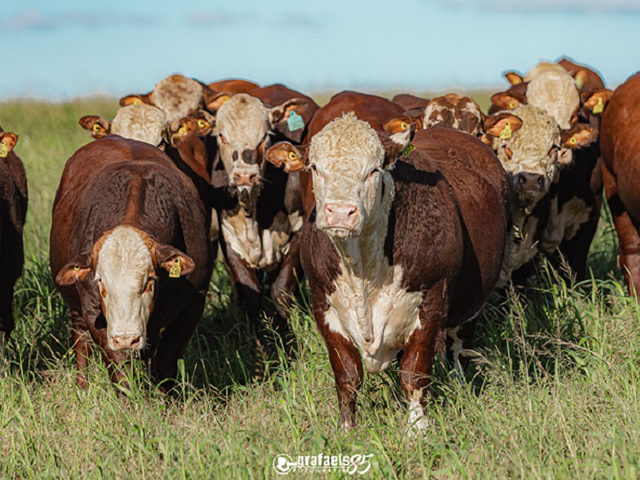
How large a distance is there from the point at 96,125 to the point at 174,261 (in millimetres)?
2778

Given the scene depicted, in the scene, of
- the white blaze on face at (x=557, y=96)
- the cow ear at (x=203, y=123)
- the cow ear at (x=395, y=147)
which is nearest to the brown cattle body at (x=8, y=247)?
the cow ear at (x=203, y=123)

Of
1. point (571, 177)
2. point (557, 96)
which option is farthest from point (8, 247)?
point (557, 96)

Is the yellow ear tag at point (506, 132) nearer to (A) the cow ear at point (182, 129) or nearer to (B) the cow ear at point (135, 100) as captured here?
(A) the cow ear at point (182, 129)

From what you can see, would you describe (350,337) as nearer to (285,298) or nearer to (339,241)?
(339,241)

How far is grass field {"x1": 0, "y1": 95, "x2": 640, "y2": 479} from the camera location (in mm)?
4246

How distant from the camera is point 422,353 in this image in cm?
477

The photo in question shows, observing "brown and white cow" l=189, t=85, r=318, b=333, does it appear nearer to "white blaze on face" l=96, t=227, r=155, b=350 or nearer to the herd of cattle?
the herd of cattle

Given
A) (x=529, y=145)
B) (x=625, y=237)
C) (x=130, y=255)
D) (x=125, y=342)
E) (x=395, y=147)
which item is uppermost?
(x=395, y=147)

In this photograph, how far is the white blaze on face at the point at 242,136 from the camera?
727 cm

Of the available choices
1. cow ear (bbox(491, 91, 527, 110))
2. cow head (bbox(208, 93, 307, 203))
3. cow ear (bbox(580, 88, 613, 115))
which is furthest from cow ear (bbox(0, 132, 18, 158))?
cow ear (bbox(580, 88, 613, 115))

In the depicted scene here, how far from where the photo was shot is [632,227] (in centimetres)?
743

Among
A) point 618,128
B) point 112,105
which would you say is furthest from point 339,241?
point 112,105

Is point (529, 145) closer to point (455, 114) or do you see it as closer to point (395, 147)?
point (455, 114)

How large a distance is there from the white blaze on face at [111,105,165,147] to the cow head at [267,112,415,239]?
277 cm
